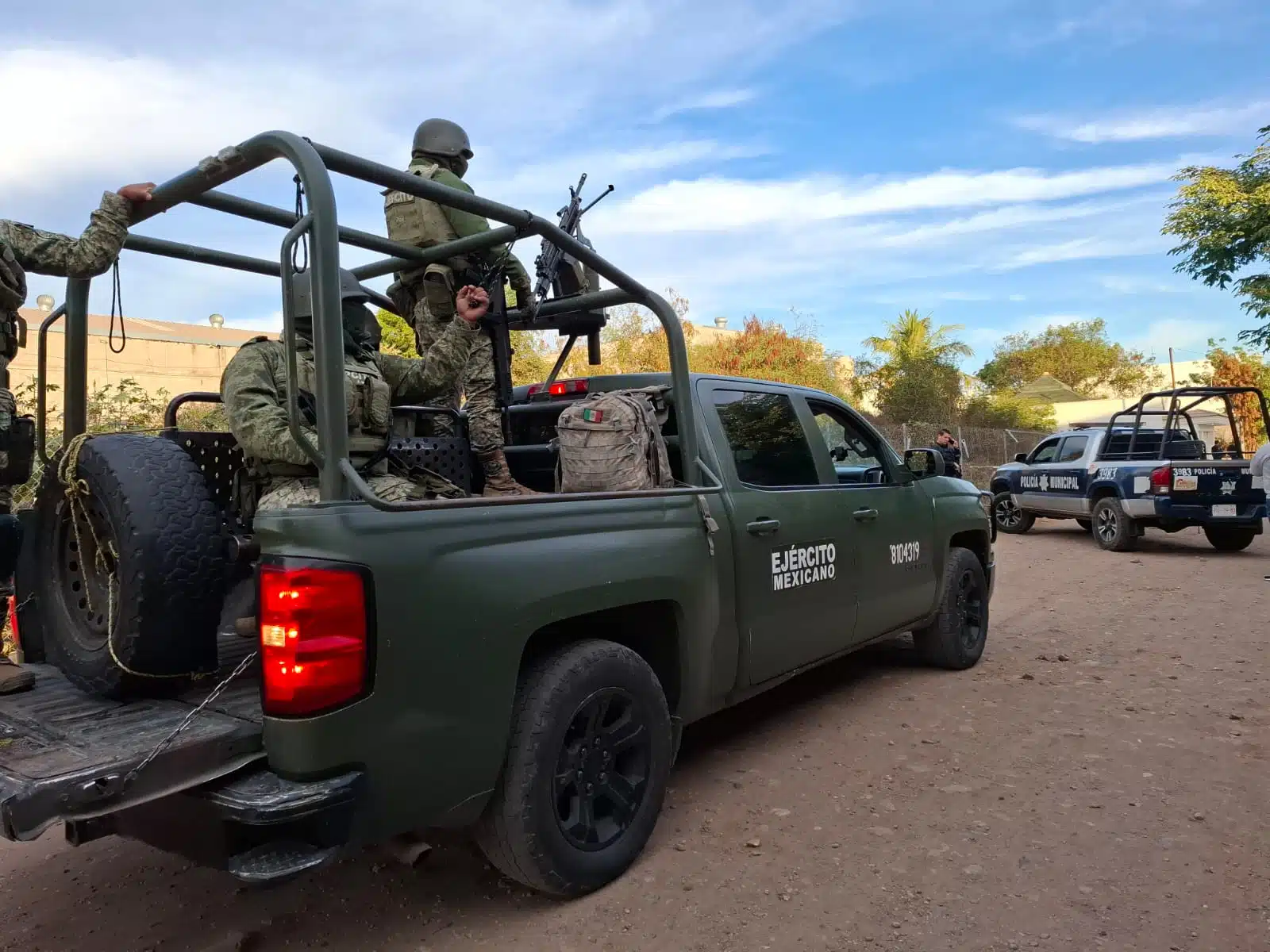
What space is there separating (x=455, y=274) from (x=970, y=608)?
3702mm

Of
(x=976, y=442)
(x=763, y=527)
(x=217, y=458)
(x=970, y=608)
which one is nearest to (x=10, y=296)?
(x=217, y=458)

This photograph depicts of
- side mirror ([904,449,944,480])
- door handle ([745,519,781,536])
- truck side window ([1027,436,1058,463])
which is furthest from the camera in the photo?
truck side window ([1027,436,1058,463])

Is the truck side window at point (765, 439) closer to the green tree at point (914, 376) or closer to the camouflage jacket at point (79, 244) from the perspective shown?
the camouflage jacket at point (79, 244)

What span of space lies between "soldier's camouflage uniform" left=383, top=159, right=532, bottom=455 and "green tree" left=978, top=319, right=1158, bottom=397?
166ft

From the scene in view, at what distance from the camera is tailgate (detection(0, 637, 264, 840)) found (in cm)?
196

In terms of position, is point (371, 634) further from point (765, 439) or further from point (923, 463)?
point (923, 463)

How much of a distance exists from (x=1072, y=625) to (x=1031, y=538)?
695 centimetres

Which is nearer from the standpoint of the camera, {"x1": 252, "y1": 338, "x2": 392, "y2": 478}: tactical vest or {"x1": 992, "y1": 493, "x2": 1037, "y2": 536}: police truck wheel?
{"x1": 252, "y1": 338, "x2": 392, "y2": 478}: tactical vest

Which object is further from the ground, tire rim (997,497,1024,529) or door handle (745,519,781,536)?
door handle (745,519,781,536)

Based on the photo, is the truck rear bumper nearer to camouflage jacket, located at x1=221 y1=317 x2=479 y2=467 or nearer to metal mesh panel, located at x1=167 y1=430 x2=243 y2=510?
camouflage jacket, located at x1=221 y1=317 x2=479 y2=467

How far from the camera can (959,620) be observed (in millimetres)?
5449

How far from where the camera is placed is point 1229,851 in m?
3.09

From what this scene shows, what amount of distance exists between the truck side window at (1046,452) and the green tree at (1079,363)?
39.5m

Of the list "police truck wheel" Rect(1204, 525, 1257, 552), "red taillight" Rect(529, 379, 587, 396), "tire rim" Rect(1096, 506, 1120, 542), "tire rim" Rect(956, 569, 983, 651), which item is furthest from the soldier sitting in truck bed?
"police truck wheel" Rect(1204, 525, 1257, 552)
